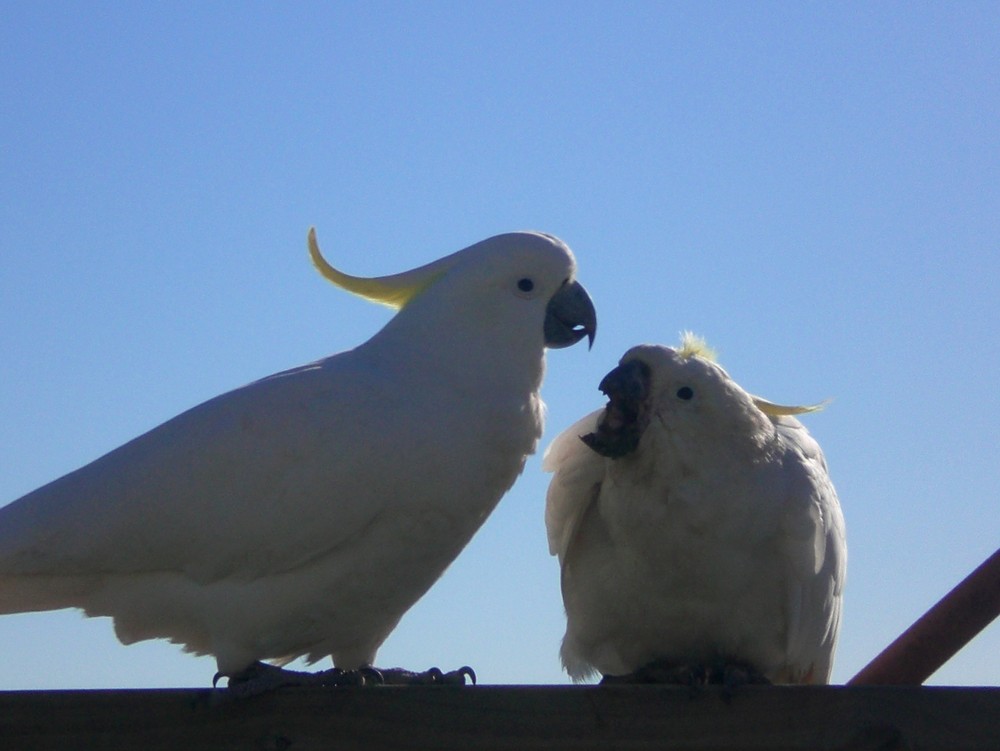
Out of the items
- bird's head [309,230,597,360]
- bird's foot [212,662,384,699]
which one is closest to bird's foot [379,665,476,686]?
bird's foot [212,662,384,699]

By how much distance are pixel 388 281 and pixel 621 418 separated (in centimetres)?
71

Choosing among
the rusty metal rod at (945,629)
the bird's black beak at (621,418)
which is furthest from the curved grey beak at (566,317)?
the rusty metal rod at (945,629)

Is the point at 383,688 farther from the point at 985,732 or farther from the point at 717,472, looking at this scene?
the point at 717,472

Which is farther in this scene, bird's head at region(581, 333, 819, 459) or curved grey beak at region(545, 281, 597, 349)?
bird's head at region(581, 333, 819, 459)

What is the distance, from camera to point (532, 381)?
290cm

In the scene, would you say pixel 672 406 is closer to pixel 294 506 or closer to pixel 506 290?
pixel 506 290

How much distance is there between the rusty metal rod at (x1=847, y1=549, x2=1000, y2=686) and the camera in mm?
2525

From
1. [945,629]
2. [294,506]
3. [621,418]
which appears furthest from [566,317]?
[945,629]

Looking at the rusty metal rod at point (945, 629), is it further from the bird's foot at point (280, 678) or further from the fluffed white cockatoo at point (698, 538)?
the bird's foot at point (280, 678)

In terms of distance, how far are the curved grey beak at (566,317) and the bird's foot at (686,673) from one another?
0.87 meters

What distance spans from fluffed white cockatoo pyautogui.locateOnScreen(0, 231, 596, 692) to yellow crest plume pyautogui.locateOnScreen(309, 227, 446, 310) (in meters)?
0.16

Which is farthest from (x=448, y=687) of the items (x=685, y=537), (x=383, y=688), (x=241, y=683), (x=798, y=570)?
(x=798, y=570)

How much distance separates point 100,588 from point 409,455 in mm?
724

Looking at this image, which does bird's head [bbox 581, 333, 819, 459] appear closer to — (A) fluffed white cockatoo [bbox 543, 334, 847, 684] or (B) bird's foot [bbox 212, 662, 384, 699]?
(A) fluffed white cockatoo [bbox 543, 334, 847, 684]
